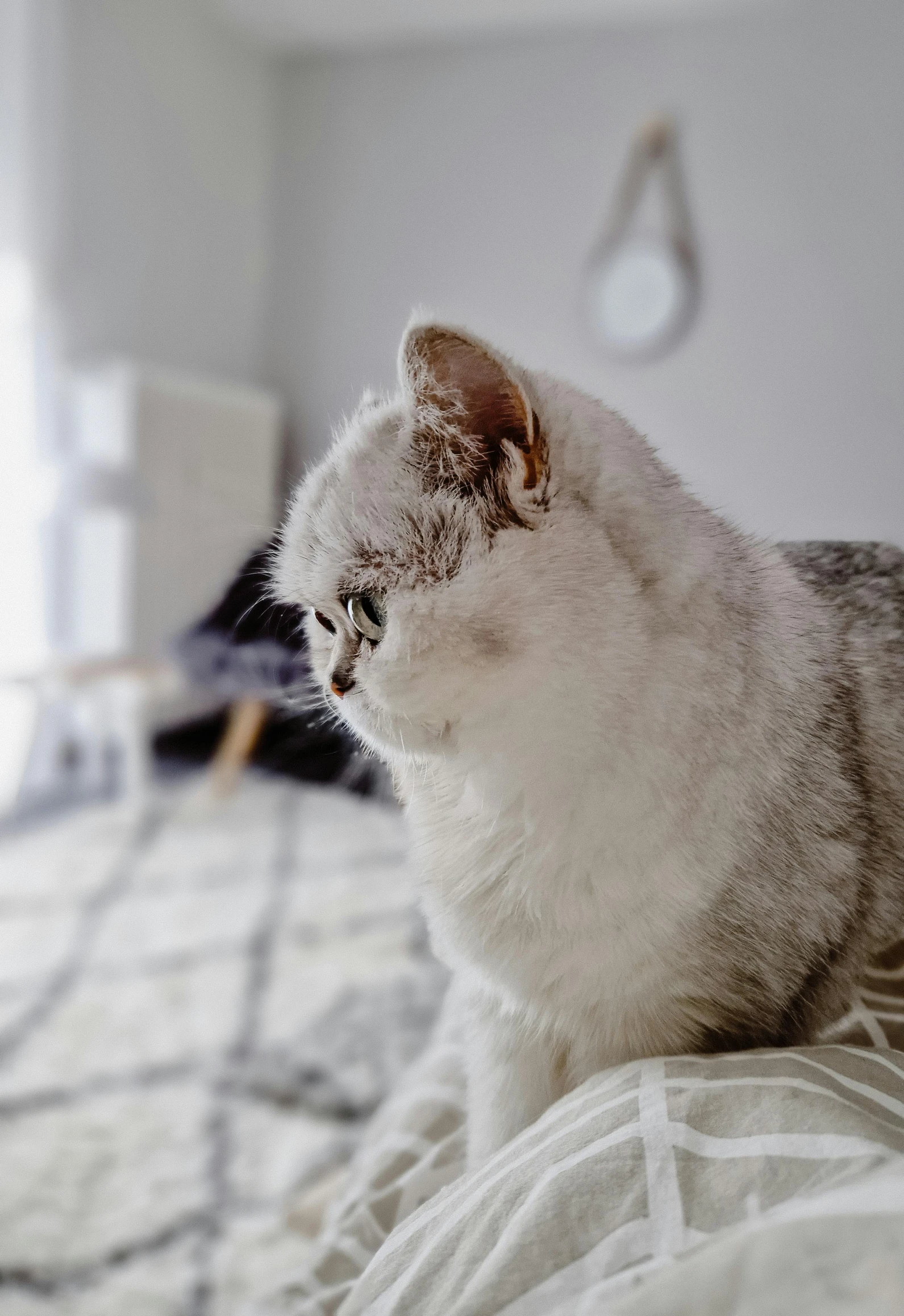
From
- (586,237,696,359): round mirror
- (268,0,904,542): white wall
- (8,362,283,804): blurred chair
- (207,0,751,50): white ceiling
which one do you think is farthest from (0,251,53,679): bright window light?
(586,237,696,359): round mirror

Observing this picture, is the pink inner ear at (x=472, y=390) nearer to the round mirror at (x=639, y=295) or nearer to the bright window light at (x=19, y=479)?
the round mirror at (x=639, y=295)

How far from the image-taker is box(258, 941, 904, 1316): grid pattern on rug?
0.26 metres

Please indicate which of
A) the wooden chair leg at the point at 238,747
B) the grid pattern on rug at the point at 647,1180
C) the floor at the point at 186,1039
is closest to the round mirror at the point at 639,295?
the grid pattern on rug at the point at 647,1180

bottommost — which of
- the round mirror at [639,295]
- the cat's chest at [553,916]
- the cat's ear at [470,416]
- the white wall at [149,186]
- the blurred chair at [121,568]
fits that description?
the blurred chair at [121,568]

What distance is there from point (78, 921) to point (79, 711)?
873 mm

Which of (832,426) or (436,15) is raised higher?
(436,15)

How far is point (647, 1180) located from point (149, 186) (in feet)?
8.76

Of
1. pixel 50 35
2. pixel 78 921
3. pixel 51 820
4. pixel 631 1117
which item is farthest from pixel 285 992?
pixel 50 35

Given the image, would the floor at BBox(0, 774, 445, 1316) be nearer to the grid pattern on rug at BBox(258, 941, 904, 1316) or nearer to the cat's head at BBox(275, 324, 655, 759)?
the grid pattern on rug at BBox(258, 941, 904, 1316)

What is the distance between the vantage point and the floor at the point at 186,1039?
84cm

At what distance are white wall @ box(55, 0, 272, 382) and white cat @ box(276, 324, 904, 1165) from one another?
1850 millimetres

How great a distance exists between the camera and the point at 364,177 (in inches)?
43.9

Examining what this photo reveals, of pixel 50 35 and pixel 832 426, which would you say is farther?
pixel 50 35

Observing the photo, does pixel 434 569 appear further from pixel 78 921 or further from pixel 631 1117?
pixel 78 921
